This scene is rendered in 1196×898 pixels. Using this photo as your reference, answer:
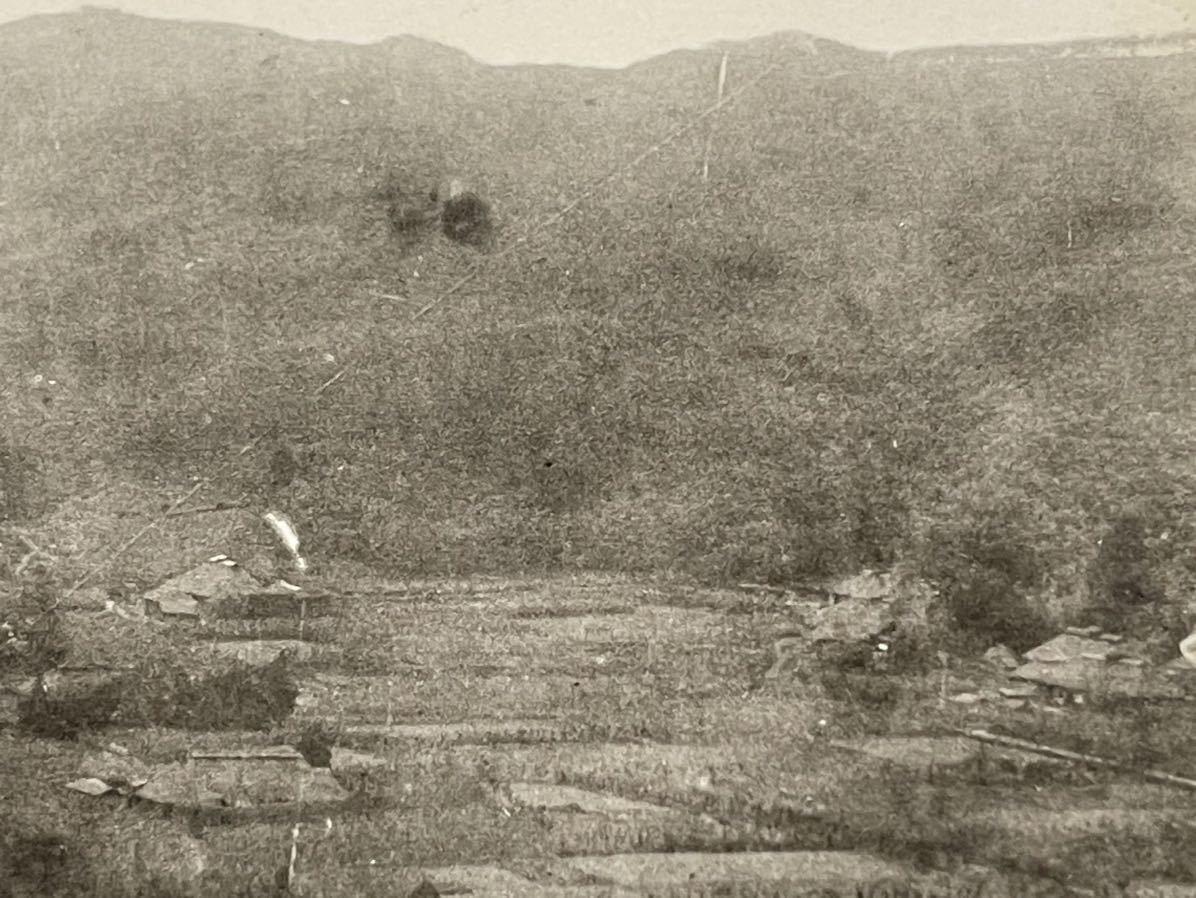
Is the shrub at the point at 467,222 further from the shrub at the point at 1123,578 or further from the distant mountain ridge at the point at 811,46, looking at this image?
the shrub at the point at 1123,578

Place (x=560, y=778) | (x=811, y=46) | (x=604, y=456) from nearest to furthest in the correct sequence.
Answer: (x=560, y=778) → (x=604, y=456) → (x=811, y=46)

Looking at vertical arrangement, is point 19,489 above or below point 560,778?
above

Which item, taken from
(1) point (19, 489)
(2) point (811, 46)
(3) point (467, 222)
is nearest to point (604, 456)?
(3) point (467, 222)

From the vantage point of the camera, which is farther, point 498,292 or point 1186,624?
point 498,292

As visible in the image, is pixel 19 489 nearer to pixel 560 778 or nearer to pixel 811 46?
pixel 560 778

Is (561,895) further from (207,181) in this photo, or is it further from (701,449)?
(207,181)

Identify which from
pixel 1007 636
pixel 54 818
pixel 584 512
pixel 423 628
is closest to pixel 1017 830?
pixel 1007 636

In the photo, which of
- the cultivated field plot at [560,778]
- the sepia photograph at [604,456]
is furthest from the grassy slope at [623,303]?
the cultivated field plot at [560,778]
